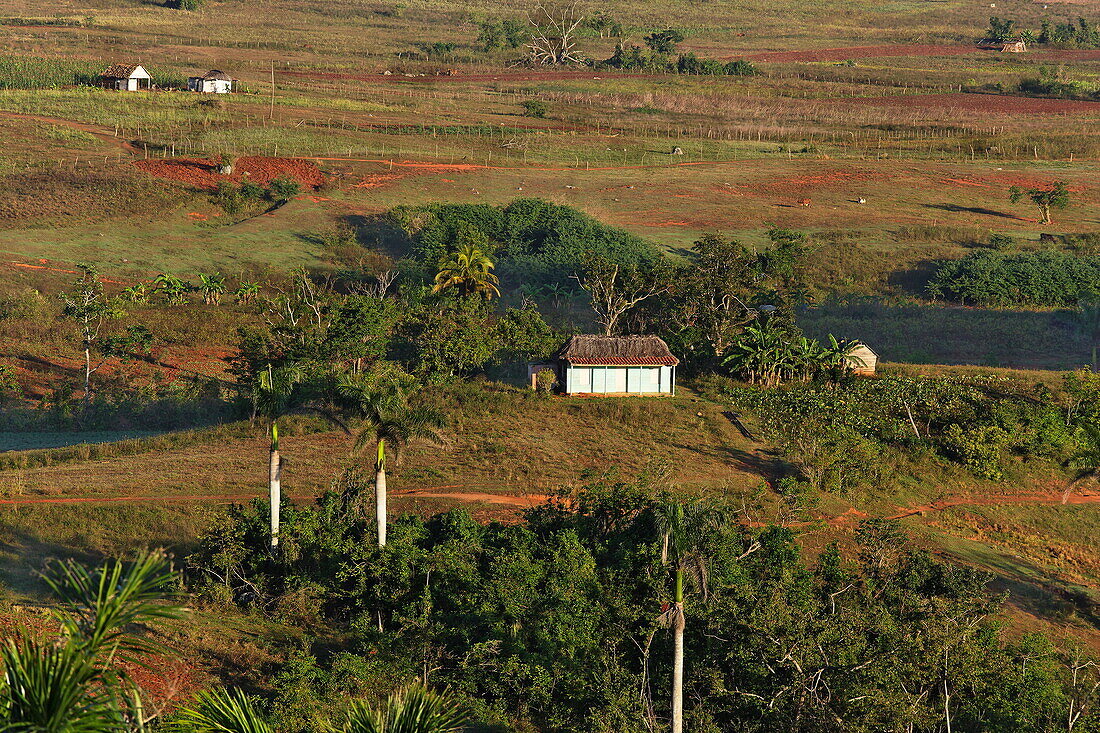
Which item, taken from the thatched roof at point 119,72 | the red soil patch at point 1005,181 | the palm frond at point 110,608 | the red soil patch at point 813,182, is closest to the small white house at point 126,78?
the thatched roof at point 119,72

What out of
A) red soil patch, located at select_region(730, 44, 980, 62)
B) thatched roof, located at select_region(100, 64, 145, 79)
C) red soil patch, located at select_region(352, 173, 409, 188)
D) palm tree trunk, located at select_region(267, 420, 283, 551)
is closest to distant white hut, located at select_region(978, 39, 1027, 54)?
red soil patch, located at select_region(730, 44, 980, 62)

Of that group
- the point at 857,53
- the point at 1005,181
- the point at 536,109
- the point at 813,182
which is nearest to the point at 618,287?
the point at 813,182

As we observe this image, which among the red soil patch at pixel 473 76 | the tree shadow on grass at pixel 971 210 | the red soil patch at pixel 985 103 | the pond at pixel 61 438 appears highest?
the red soil patch at pixel 473 76

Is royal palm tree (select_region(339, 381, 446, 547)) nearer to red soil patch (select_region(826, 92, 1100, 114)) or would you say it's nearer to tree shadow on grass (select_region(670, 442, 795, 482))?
tree shadow on grass (select_region(670, 442, 795, 482))

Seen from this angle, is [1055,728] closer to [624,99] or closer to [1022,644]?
[1022,644]

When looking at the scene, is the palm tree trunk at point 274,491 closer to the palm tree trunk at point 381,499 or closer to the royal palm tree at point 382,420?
the royal palm tree at point 382,420

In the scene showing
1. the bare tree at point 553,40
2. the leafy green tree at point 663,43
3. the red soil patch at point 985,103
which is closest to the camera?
the red soil patch at point 985,103
